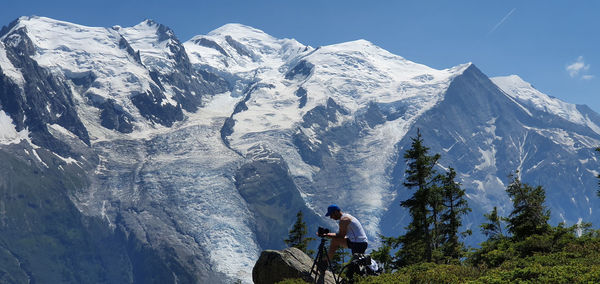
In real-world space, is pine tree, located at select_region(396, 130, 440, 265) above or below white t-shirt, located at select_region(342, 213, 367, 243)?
above

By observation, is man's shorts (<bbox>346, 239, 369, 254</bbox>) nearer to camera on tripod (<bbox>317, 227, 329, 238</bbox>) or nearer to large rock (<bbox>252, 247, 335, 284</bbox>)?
camera on tripod (<bbox>317, 227, 329, 238</bbox>)

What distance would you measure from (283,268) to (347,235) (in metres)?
3.77

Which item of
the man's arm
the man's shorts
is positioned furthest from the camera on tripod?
the man's shorts

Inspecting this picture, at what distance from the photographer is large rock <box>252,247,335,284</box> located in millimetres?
22328

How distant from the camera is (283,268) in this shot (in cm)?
2262

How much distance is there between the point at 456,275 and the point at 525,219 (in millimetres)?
14406

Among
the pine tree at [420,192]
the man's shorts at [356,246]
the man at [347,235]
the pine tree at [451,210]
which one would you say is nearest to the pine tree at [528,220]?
the pine tree at [420,192]

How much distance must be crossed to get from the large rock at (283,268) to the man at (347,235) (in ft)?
7.84

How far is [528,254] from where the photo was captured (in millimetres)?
25047

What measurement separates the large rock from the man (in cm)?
239

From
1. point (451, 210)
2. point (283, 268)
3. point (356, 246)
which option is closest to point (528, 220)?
point (451, 210)

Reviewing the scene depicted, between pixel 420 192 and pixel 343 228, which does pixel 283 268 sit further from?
pixel 420 192

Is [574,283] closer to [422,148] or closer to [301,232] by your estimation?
[422,148]

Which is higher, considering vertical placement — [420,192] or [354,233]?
[420,192]
